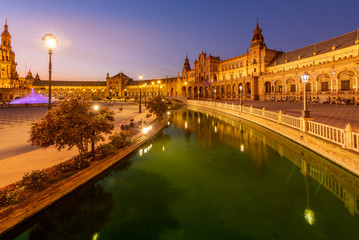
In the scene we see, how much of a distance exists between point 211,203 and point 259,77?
5858 cm

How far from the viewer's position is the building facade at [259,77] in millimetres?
36750

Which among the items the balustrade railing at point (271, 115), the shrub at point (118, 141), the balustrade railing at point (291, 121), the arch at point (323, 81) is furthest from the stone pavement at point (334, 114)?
the arch at point (323, 81)

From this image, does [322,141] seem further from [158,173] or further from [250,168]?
[158,173]

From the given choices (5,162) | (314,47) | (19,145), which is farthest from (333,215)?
(314,47)

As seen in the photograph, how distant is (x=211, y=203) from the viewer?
21.7 ft

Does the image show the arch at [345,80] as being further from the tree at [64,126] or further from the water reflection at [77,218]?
the water reflection at [77,218]

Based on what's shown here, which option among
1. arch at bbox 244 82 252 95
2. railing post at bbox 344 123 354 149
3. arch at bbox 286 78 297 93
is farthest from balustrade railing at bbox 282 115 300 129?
arch at bbox 244 82 252 95

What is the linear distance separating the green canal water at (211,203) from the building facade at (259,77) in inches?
183

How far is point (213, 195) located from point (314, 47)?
62784mm

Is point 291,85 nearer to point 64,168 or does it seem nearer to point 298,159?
point 298,159

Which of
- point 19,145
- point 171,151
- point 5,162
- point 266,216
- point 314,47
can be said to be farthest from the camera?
point 314,47

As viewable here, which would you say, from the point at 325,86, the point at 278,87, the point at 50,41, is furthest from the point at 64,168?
the point at 278,87

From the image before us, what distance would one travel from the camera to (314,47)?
175 feet

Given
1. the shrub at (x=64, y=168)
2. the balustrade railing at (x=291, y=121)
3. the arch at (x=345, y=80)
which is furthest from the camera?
the arch at (x=345, y=80)
